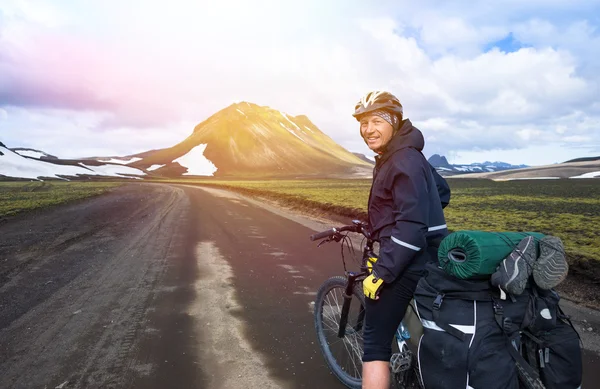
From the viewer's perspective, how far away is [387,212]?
2992 millimetres

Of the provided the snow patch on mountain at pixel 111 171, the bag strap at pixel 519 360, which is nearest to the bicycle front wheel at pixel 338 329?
the bag strap at pixel 519 360

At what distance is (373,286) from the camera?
A: 2920 mm

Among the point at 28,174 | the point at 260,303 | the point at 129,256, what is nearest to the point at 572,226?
the point at 260,303

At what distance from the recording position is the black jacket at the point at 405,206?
2715 mm

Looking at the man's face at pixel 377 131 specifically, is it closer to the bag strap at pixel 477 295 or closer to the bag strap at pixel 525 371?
the bag strap at pixel 477 295

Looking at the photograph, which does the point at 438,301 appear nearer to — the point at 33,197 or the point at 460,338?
the point at 460,338

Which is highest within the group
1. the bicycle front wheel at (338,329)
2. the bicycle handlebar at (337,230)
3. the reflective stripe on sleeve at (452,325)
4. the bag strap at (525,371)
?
the bicycle handlebar at (337,230)

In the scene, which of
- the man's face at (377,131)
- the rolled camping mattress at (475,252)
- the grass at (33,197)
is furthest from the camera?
the grass at (33,197)

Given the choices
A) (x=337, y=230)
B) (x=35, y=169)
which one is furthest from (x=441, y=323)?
(x=35, y=169)

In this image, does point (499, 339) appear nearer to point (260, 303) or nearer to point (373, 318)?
point (373, 318)

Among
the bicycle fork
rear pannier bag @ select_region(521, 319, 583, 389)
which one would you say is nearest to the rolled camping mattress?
rear pannier bag @ select_region(521, 319, 583, 389)

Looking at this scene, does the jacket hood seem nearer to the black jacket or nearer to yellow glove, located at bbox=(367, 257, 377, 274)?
the black jacket

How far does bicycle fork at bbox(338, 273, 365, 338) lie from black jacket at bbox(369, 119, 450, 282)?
107 centimetres

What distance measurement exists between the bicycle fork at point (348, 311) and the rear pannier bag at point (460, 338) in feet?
4.28
